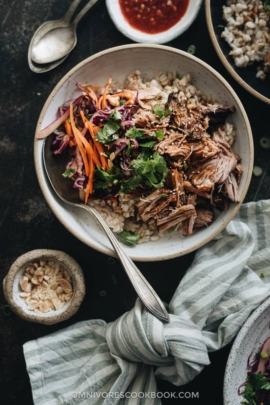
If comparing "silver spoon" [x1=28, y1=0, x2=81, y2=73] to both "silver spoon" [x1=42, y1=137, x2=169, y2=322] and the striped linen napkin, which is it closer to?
"silver spoon" [x1=42, y1=137, x2=169, y2=322]

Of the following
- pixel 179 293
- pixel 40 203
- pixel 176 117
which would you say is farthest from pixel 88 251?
pixel 176 117

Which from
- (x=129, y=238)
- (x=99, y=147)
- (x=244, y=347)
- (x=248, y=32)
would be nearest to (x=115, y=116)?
(x=99, y=147)

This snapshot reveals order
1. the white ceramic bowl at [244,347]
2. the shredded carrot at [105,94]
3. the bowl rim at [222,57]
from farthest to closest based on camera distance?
the bowl rim at [222,57] < the shredded carrot at [105,94] < the white ceramic bowl at [244,347]

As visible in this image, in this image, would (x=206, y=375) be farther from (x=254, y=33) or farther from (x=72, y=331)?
Result: (x=254, y=33)

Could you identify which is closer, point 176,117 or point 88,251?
point 176,117

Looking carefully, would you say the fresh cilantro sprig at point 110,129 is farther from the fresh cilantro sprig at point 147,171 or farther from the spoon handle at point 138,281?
the spoon handle at point 138,281

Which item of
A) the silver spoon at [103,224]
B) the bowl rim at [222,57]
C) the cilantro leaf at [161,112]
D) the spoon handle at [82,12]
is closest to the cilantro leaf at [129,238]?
the silver spoon at [103,224]
